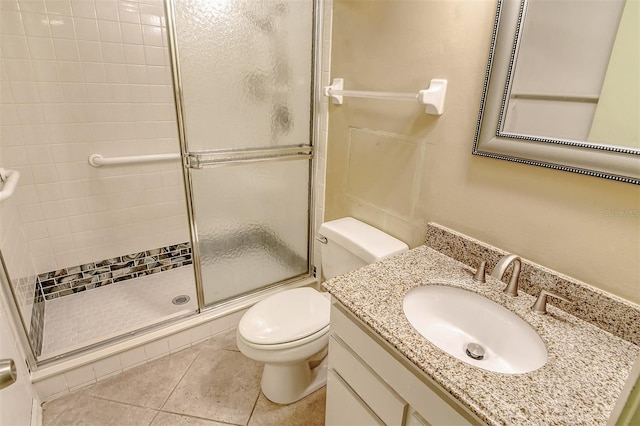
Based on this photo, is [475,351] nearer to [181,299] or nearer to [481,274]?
[481,274]

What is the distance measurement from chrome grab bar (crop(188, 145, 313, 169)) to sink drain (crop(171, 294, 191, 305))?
1.02 metres

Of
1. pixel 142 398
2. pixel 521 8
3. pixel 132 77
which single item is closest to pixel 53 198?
pixel 132 77

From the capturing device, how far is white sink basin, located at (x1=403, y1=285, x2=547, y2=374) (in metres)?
0.90

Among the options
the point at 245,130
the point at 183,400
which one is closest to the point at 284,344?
the point at 183,400

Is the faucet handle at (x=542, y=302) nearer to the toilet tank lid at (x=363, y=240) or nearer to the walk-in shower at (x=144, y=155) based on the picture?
the toilet tank lid at (x=363, y=240)

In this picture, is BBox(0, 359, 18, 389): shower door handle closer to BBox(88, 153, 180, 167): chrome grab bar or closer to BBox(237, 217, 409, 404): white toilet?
BBox(237, 217, 409, 404): white toilet

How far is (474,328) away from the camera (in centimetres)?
102

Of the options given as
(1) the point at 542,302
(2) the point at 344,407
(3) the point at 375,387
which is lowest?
(2) the point at 344,407

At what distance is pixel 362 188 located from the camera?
162cm

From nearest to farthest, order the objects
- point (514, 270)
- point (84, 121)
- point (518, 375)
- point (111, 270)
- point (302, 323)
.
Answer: point (518, 375) < point (514, 270) < point (302, 323) < point (84, 121) < point (111, 270)

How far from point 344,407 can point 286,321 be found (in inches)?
17.5

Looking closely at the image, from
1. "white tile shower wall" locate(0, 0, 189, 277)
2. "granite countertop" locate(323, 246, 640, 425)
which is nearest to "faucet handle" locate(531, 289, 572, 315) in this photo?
"granite countertop" locate(323, 246, 640, 425)

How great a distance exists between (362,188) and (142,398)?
1.42 m

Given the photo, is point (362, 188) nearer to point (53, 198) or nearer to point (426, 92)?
point (426, 92)
